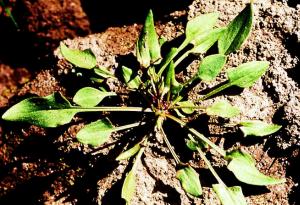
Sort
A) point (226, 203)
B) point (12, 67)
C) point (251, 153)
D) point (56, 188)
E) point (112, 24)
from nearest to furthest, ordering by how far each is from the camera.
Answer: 1. point (226, 203)
2. point (251, 153)
3. point (56, 188)
4. point (112, 24)
5. point (12, 67)

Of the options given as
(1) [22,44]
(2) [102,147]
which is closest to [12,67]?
(1) [22,44]

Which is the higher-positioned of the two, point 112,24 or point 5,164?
point 112,24

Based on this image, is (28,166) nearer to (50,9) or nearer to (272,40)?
(50,9)

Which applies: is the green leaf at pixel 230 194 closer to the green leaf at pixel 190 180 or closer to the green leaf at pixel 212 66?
the green leaf at pixel 190 180

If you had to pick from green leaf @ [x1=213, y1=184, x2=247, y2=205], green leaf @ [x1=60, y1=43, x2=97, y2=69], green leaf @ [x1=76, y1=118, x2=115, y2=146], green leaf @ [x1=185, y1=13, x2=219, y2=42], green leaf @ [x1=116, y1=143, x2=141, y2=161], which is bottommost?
green leaf @ [x1=213, y1=184, x2=247, y2=205]

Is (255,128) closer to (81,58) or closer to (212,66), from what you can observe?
(212,66)

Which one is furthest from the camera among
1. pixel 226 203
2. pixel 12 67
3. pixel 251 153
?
pixel 12 67

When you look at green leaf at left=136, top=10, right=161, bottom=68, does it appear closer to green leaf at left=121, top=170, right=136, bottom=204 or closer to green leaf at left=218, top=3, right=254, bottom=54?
green leaf at left=218, top=3, right=254, bottom=54

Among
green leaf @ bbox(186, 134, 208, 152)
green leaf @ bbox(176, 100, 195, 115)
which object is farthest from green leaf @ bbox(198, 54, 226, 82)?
green leaf @ bbox(186, 134, 208, 152)

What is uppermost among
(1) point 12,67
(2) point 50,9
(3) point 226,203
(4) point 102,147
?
(2) point 50,9
